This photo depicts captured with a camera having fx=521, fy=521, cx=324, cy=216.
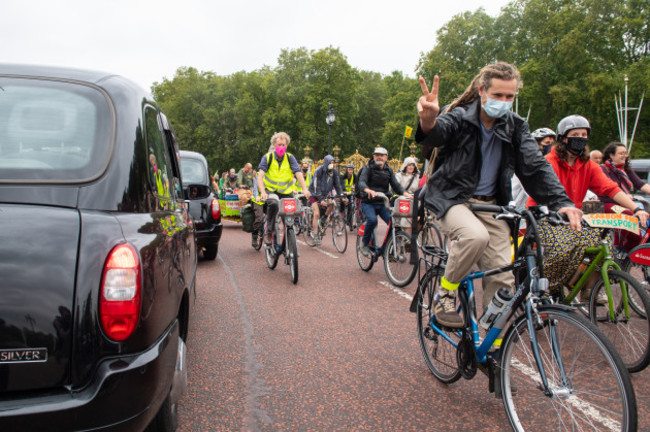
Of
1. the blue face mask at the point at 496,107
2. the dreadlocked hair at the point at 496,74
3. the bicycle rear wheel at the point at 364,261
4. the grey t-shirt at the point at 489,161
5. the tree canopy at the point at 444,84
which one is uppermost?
the tree canopy at the point at 444,84

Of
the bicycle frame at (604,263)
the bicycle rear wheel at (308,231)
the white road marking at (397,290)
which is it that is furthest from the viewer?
the bicycle rear wheel at (308,231)

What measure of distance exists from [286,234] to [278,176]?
96 cm

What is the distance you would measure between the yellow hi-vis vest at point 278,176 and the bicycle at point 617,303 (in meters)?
4.51

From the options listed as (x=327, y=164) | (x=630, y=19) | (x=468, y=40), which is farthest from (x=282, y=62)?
(x=327, y=164)

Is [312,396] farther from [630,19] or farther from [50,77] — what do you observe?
[630,19]

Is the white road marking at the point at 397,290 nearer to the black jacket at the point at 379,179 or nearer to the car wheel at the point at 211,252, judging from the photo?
the black jacket at the point at 379,179

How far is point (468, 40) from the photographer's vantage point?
41.0 m

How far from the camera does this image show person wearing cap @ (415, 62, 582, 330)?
2.98 metres

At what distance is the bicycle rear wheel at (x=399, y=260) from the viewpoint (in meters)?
6.67

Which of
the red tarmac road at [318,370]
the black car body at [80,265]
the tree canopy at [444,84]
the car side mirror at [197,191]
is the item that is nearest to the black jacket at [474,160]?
the red tarmac road at [318,370]

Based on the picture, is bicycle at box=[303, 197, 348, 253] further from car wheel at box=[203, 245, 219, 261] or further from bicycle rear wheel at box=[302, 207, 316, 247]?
car wheel at box=[203, 245, 219, 261]

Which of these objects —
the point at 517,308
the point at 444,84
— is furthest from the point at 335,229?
the point at 444,84

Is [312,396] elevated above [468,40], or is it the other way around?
[468,40]

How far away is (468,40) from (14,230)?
142 ft
